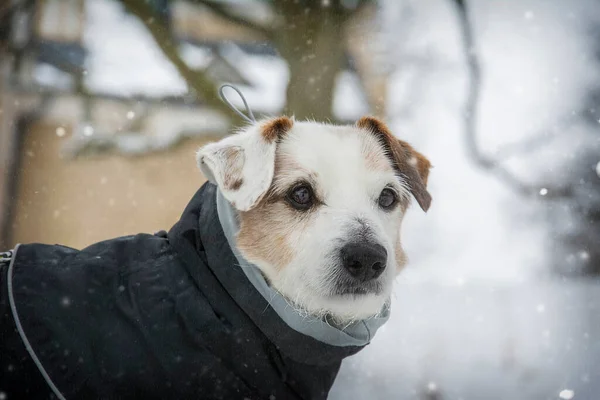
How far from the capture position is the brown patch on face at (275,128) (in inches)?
81.0

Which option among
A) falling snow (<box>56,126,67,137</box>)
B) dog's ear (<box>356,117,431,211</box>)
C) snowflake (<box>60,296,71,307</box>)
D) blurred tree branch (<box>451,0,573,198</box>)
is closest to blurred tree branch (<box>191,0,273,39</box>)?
blurred tree branch (<box>451,0,573,198</box>)

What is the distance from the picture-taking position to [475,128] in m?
5.32

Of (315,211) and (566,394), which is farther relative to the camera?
(566,394)

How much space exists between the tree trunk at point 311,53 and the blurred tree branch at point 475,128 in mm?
1226

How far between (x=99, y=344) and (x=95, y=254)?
34 cm

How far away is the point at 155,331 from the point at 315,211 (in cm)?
67

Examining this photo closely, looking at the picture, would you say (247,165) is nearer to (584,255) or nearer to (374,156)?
(374,156)

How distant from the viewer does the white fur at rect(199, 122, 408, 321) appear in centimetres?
184

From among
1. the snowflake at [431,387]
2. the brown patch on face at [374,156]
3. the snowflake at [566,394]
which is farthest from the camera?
the snowflake at [431,387]

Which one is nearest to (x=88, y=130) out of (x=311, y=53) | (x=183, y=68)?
(x=183, y=68)

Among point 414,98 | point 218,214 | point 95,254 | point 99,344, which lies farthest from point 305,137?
point 414,98

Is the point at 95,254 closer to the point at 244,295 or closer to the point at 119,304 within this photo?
the point at 119,304

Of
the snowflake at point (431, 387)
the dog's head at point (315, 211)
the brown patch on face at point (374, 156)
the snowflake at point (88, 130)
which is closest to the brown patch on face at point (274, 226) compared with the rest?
the dog's head at point (315, 211)

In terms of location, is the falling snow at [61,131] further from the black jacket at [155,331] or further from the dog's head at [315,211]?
the dog's head at [315,211]
